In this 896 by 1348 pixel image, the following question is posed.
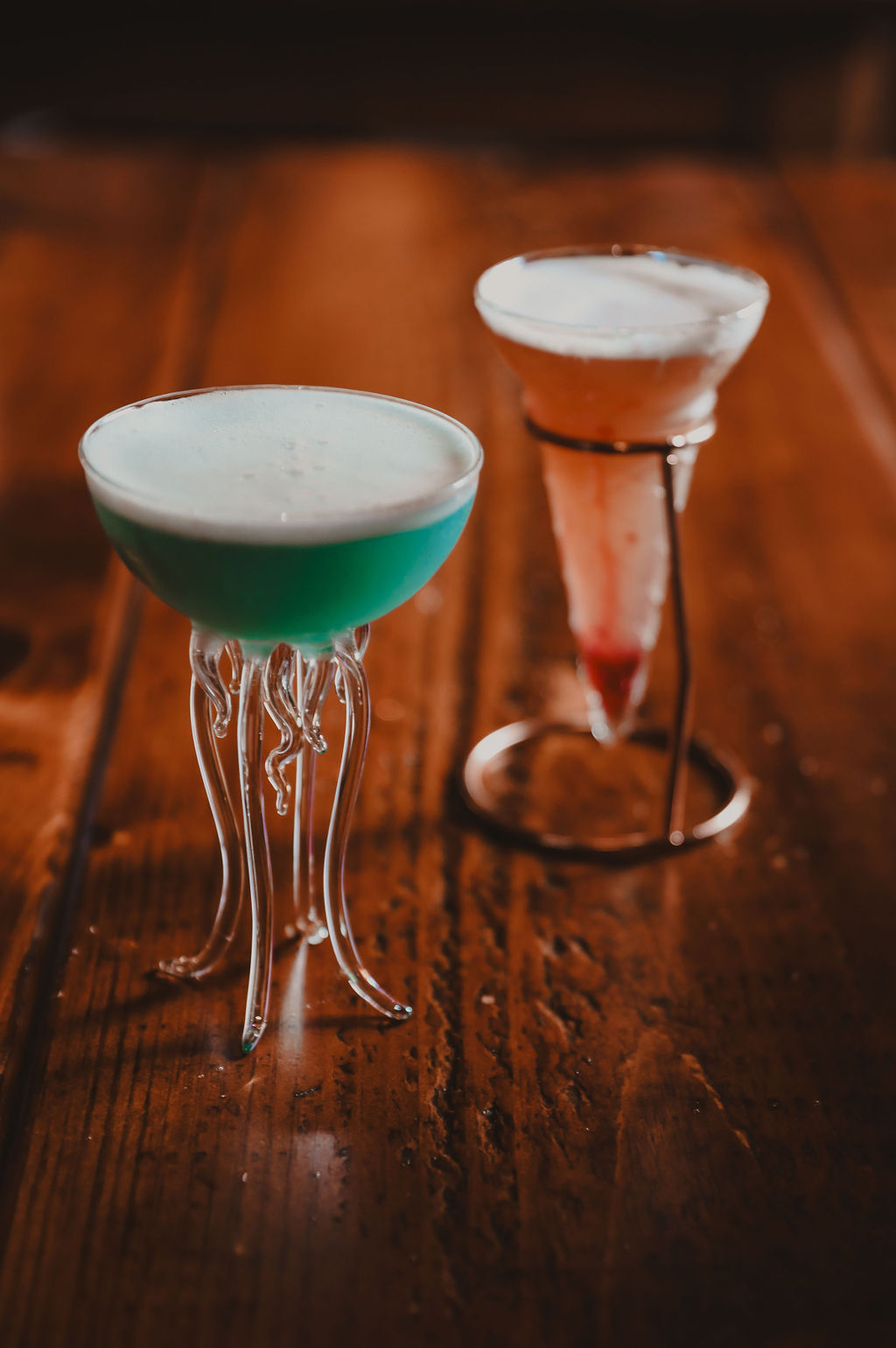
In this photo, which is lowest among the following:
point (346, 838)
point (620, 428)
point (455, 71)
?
point (455, 71)

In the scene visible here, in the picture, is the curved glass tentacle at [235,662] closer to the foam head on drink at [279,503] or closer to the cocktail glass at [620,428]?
the foam head on drink at [279,503]

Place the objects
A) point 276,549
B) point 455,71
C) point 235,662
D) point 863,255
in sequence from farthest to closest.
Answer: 1. point 455,71
2. point 863,255
3. point 235,662
4. point 276,549

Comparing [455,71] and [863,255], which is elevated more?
[863,255]

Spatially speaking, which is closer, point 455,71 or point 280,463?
point 280,463

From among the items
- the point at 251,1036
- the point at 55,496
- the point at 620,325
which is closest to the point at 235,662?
the point at 251,1036

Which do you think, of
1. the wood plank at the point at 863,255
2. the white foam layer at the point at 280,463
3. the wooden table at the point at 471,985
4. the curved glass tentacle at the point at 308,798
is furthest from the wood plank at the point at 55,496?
the wood plank at the point at 863,255

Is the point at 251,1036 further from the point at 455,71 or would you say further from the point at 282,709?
the point at 455,71

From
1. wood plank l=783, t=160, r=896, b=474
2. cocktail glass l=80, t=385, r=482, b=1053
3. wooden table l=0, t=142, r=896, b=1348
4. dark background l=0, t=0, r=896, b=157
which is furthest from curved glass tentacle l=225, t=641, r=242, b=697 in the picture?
dark background l=0, t=0, r=896, b=157
